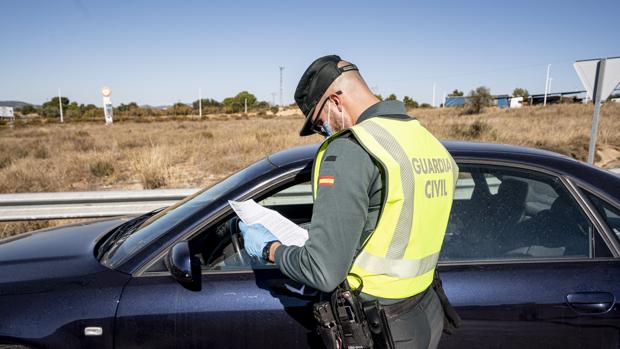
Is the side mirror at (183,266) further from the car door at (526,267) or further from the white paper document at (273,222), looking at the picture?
the car door at (526,267)

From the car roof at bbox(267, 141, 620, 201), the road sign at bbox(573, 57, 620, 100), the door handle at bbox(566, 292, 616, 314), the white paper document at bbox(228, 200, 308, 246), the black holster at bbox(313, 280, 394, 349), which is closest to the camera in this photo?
the black holster at bbox(313, 280, 394, 349)

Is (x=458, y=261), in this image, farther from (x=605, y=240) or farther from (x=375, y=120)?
(x=375, y=120)

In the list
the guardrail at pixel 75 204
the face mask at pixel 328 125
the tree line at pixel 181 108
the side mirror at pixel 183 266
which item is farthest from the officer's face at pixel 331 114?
the tree line at pixel 181 108

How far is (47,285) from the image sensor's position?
1.86m

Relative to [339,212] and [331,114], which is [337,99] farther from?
[339,212]

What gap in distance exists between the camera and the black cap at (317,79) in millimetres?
1412

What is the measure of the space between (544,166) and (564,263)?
0.46m

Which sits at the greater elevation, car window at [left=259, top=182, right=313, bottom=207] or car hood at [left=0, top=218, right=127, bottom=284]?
car window at [left=259, top=182, right=313, bottom=207]

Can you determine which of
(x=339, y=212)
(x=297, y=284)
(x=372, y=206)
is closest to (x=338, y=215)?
(x=339, y=212)

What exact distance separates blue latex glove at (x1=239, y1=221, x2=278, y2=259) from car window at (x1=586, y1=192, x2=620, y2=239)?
1521mm

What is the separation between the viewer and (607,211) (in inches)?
77.8

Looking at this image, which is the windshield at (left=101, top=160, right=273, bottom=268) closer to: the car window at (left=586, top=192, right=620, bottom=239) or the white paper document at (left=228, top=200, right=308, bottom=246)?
the white paper document at (left=228, top=200, right=308, bottom=246)

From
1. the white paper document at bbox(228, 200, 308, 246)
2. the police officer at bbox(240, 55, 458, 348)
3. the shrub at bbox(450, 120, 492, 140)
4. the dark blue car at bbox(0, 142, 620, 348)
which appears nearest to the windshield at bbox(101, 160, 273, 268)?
A: the dark blue car at bbox(0, 142, 620, 348)

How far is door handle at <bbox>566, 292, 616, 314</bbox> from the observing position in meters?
1.74
